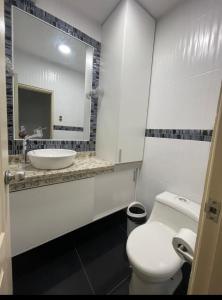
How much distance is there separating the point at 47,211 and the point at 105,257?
0.69 m

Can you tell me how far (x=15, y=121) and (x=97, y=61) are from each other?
1031 mm

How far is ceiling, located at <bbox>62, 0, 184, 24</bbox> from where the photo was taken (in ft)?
4.17

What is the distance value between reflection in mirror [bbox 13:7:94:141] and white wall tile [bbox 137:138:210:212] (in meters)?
0.77

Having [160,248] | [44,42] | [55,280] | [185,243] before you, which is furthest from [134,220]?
[44,42]

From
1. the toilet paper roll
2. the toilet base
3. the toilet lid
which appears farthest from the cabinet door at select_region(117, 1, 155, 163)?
the toilet base

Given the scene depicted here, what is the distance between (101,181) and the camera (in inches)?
56.1

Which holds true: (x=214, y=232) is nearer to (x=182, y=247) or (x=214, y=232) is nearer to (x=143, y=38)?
(x=182, y=247)

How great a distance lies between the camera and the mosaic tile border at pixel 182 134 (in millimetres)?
1129

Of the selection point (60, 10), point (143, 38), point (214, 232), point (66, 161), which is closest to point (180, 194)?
point (214, 232)

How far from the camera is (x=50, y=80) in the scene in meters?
1.40

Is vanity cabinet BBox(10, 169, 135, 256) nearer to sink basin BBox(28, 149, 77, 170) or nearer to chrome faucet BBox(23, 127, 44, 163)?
sink basin BBox(28, 149, 77, 170)

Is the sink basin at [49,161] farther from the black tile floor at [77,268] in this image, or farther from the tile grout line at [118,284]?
the tile grout line at [118,284]

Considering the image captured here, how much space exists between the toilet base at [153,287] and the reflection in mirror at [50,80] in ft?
4.27

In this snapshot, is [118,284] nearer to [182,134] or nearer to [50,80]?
[182,134]
